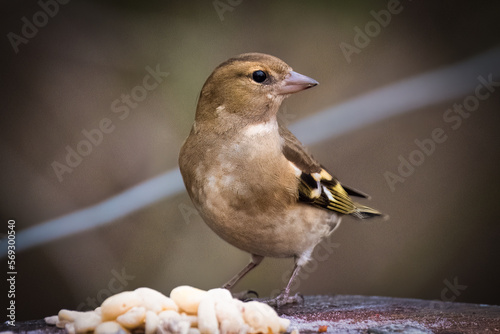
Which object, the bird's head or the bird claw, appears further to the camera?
the bird claw

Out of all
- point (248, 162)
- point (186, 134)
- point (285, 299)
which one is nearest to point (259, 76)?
point (248, 162)

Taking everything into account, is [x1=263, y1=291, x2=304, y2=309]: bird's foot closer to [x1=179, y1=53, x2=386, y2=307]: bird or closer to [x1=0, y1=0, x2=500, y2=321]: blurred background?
[x1=179, y1=53, x2=386, y2=307]: bird

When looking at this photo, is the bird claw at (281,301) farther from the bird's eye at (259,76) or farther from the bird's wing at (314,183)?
the bird's eye at (259,76)

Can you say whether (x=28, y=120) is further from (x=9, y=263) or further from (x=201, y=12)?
(x=201, y=12)

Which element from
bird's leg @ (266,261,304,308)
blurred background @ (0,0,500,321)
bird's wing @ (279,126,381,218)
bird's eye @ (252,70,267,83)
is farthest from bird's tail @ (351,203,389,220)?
bird's eye @ (252,70,267,83)

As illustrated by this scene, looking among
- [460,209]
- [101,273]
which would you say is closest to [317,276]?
[460,209]

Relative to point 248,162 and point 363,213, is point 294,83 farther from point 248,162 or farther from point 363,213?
point 363,213

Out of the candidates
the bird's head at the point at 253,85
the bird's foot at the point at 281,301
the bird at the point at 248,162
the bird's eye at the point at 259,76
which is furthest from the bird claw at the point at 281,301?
the bird's eye at the point at 259,76
